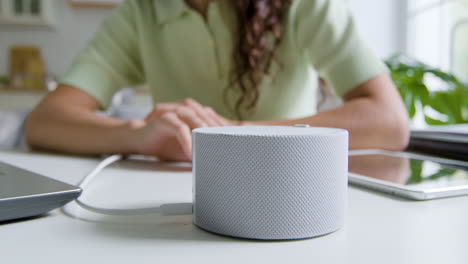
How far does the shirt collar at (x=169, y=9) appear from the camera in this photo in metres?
0.95

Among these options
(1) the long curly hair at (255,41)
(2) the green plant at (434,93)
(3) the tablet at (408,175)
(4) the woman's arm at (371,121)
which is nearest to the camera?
(3) the tablet at (408,175)

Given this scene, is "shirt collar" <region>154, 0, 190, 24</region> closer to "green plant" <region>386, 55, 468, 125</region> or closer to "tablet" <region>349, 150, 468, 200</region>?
"tablet" <region>349, 150, 468, 200</region>

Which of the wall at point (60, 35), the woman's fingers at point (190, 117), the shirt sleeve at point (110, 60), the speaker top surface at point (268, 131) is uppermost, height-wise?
the wall at point (60, 35)

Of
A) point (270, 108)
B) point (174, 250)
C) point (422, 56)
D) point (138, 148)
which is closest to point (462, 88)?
point (270, 108)

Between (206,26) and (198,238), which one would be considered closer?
(198,238)

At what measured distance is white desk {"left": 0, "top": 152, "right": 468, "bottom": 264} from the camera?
238mm

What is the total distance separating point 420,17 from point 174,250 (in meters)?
3.38

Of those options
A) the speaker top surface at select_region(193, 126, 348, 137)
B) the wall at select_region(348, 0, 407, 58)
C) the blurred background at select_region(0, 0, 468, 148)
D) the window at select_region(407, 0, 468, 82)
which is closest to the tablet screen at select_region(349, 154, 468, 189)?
the speaker top surface at select_region(193, 126, 348, 137)

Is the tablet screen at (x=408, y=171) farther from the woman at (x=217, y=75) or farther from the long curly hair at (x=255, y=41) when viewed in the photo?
the long curly hair at (x=255, y=41)

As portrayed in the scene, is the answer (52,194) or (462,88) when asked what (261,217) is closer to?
(52,194)

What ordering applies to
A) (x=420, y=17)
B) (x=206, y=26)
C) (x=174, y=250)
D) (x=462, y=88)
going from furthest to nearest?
(x=420, y=17) → (x=462, y=88) → (x=206, y=26) → (x=174, y=250)

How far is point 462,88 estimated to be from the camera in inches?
57.0

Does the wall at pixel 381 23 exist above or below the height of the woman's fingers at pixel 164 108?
above

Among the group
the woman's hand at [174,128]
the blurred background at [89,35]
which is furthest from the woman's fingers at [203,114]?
the blurred background at [89,35]
